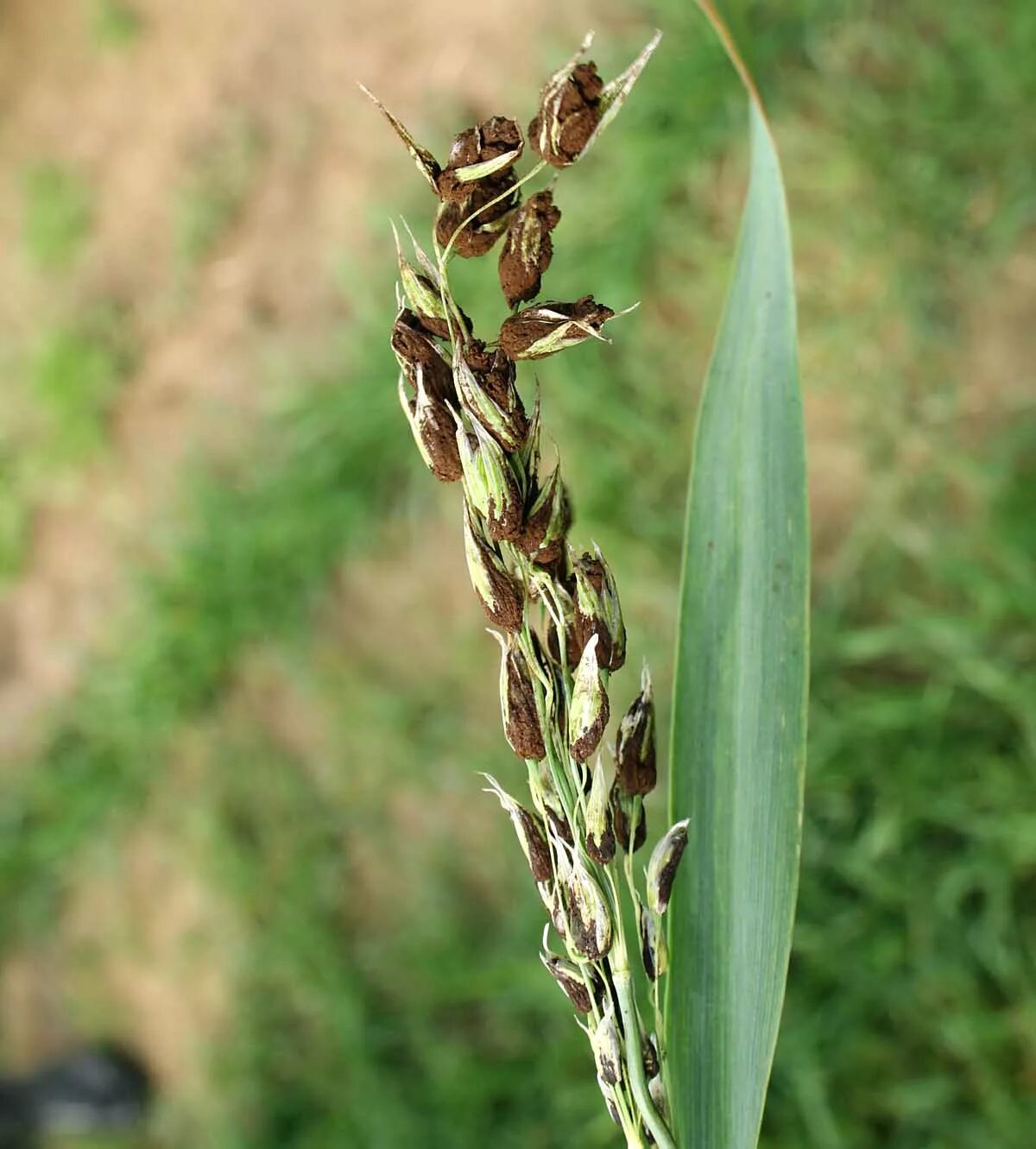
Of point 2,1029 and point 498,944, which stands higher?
point 2,1029

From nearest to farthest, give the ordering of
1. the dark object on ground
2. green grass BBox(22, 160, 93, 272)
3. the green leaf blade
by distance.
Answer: the green leaf blade
the dark object on ground
green grass BBox(22, 160, 93, 272)

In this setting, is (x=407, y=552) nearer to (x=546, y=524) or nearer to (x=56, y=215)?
(x=56, y=215)

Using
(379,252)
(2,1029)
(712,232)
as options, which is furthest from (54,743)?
(712,232)

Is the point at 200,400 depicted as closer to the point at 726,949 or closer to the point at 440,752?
the point at 440,752

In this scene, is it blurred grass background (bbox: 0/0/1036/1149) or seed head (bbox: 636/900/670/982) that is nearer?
seed head (bbox: 636/900/670/982)

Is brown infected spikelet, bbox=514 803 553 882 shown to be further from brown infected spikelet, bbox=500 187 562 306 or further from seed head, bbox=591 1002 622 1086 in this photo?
brown infected spikelet, bbox=500 187 562 306

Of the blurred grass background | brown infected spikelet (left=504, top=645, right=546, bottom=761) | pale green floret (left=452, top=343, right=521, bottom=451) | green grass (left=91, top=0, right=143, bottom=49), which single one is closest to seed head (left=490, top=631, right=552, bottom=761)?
brown infected spikelet (left=504, top=645, right=546, bottom=761)
